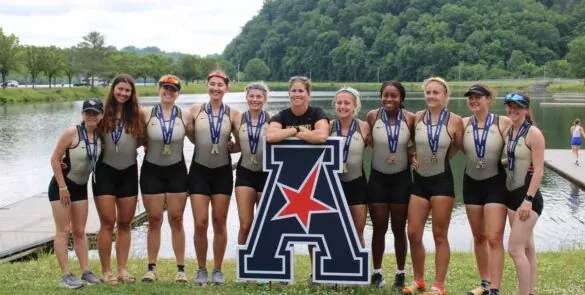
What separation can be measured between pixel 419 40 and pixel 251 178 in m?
139

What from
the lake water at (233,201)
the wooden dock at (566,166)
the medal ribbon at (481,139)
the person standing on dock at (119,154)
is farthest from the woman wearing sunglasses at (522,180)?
the wooden dock at (566,166)

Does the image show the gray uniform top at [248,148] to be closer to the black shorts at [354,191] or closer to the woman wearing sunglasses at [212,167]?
the woman wearing sunglasses at [212,167]

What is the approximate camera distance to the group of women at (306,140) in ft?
19.4

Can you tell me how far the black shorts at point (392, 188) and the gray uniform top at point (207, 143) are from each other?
156 centimetres

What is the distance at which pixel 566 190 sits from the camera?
17.8 metres

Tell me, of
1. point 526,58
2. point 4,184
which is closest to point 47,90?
point 4,184

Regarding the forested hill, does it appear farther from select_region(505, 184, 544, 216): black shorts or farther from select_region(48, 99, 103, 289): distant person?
select_region(48, 99, 103, 289): distant person

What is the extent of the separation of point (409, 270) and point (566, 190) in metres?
11.4

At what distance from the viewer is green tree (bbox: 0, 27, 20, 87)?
230ft

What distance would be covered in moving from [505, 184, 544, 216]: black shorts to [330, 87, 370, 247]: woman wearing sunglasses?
1.37 meters

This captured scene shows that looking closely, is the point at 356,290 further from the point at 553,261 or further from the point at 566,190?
the point at 566,190

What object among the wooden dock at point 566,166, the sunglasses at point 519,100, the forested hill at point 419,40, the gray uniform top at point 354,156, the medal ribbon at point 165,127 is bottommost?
the wooden dock at point 566,166

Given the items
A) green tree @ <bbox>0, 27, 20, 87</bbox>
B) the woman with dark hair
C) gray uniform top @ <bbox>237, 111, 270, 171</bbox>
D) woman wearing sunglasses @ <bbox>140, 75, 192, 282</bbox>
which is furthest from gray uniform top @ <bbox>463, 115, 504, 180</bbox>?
green tree @ <bbox>0, 27, 20, 87</bbox>

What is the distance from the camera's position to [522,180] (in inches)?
223
